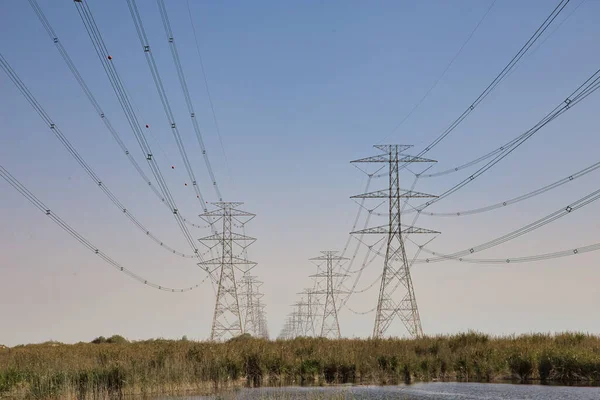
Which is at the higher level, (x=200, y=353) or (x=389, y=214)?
(x=389, y=214)

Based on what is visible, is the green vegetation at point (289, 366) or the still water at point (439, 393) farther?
the green vegetation at point (289, 366)

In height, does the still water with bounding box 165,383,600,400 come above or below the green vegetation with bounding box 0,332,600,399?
below

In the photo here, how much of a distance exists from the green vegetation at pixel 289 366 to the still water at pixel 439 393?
3.27 meters

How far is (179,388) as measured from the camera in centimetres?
3216

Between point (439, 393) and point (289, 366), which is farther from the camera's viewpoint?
point (289, 366)

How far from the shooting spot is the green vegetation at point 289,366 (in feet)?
103

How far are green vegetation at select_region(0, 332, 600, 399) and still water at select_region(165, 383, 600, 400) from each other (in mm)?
3267

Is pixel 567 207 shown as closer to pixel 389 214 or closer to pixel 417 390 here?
pixel 417 390

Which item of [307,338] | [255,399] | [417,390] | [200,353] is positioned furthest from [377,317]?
[255,399]

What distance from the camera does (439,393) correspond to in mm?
29156

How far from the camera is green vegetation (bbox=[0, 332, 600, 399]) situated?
31.3 metres

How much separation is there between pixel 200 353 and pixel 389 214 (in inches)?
Answer: 869

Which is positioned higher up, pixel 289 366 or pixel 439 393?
pixel 289 366

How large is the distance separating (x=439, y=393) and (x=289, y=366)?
962 centimetres
